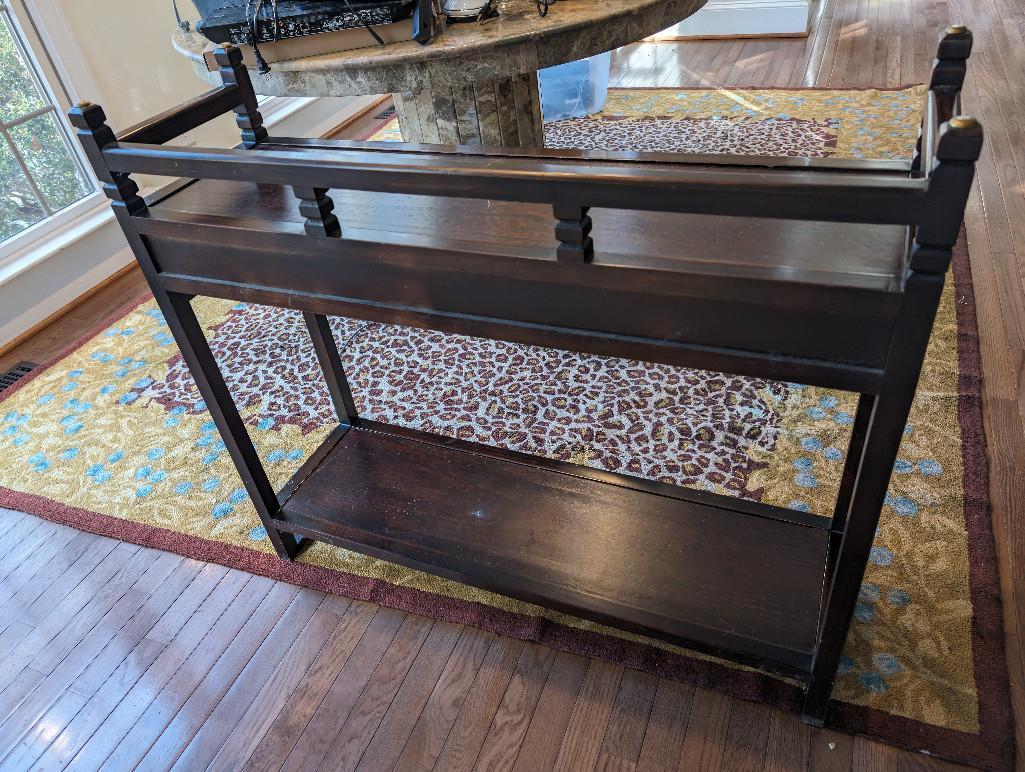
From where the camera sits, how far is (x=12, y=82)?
2.92 meters

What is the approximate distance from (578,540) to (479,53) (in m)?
1.06

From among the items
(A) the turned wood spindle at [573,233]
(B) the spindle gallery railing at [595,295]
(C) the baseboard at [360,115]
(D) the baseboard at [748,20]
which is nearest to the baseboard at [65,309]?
(C) the baseboard at [360,115]

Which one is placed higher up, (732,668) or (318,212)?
(318,212)

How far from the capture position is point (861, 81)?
14.0 ft

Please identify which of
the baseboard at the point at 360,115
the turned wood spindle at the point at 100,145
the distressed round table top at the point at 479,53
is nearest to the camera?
the turned wood spindle at the point at 100,145

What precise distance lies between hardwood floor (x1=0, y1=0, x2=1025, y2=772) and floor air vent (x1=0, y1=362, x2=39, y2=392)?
76cm

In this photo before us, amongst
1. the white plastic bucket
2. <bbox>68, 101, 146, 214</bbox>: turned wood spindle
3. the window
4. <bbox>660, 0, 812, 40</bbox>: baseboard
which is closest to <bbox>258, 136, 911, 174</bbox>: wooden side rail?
<bbox>68, 101, 146, 214</bbox>: turned wood spindle

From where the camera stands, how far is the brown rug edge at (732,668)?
1362mm

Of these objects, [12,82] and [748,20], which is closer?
[12,82]

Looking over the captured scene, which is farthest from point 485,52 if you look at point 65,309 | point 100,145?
point 65,309

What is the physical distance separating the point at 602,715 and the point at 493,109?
156 cm

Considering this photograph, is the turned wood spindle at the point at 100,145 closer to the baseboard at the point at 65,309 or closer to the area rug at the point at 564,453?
the area rug at the point at 564,453

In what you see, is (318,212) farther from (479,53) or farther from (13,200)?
(13,200)

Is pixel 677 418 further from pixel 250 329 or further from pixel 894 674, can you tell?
pixel 250 329
